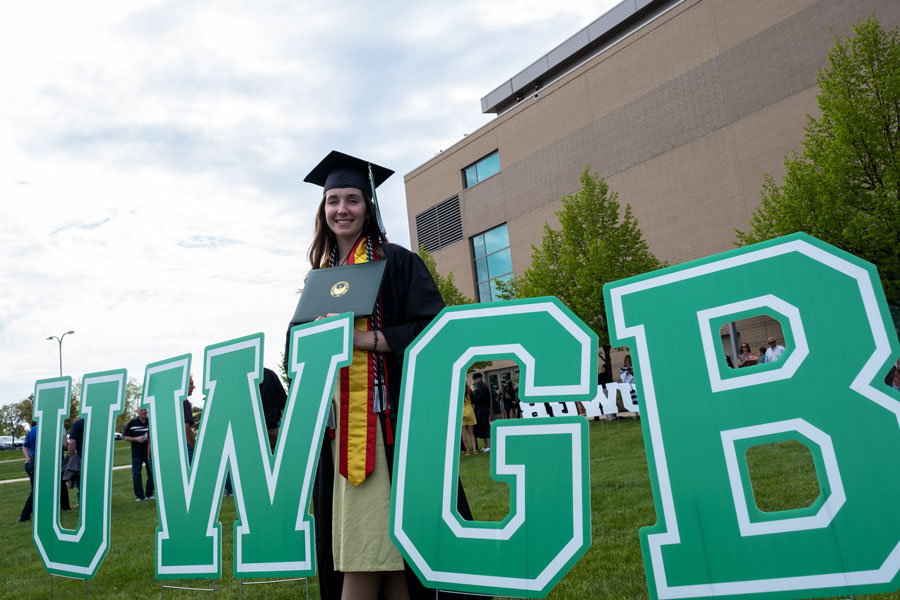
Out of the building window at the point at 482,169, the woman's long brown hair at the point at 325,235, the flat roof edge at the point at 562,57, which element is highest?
the flat roof edge at the point at 562,57

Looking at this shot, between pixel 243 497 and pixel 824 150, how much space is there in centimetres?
1676

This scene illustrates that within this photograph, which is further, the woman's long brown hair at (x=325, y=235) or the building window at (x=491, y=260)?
the building window at (x=491, y=260)

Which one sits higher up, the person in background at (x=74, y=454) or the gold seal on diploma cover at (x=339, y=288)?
the gold seal on diploma cover at (x=339, y=288)

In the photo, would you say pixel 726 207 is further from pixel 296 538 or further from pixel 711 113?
pixel 296 538

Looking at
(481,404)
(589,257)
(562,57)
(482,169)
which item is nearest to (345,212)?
(481,404)

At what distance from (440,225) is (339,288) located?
1286 inches

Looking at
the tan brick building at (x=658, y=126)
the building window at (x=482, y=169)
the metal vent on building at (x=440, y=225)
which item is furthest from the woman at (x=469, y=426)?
the metal vent on building at (x=440, y=225)

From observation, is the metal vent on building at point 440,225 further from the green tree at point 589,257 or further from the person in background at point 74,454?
the person in background at point 74,454

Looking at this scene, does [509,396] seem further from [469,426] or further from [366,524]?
[366,524]

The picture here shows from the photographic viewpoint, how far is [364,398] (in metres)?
2.28

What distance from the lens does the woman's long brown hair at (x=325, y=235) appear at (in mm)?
2580

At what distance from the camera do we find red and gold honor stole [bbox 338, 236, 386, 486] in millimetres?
2154

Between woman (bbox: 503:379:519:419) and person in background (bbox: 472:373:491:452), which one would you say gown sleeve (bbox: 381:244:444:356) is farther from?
woman (bbox: 503:379:519:419)

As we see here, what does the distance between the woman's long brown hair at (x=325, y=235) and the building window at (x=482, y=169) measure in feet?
96.2
